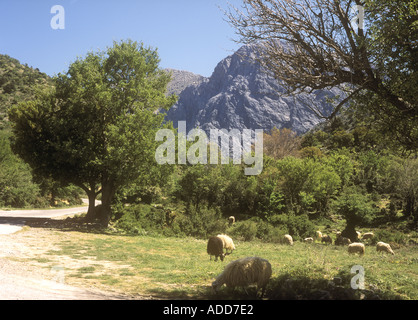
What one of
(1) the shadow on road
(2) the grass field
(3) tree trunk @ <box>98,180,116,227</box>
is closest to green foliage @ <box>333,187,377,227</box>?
(2) the grass field

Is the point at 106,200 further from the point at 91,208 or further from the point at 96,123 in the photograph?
the point at 96,123

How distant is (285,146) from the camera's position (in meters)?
66.8

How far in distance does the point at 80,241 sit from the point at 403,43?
15.7m

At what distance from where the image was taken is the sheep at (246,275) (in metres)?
8.36

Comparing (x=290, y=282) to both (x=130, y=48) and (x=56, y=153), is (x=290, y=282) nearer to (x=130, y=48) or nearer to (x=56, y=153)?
(x=56, y=153)

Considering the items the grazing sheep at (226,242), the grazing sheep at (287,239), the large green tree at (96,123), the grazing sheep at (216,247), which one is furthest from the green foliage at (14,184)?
the grazing sheep at (216,247)

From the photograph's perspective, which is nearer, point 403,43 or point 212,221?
point 403,43

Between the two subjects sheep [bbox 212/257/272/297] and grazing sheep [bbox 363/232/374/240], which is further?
grazing sheep [bbox 363/232/374/240]

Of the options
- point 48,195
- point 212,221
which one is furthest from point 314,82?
point 48,195

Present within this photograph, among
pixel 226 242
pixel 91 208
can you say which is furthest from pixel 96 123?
pixel 226 242

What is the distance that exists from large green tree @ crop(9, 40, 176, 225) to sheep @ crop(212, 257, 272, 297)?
14187 millimetres

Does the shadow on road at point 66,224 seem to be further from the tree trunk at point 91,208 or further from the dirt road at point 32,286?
the dirt road at point 32,286

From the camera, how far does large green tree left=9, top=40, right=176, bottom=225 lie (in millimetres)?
21766

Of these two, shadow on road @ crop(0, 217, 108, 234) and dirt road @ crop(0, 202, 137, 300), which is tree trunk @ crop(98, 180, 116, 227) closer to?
shadow on road @ crop(0, 217, 108, 234)
